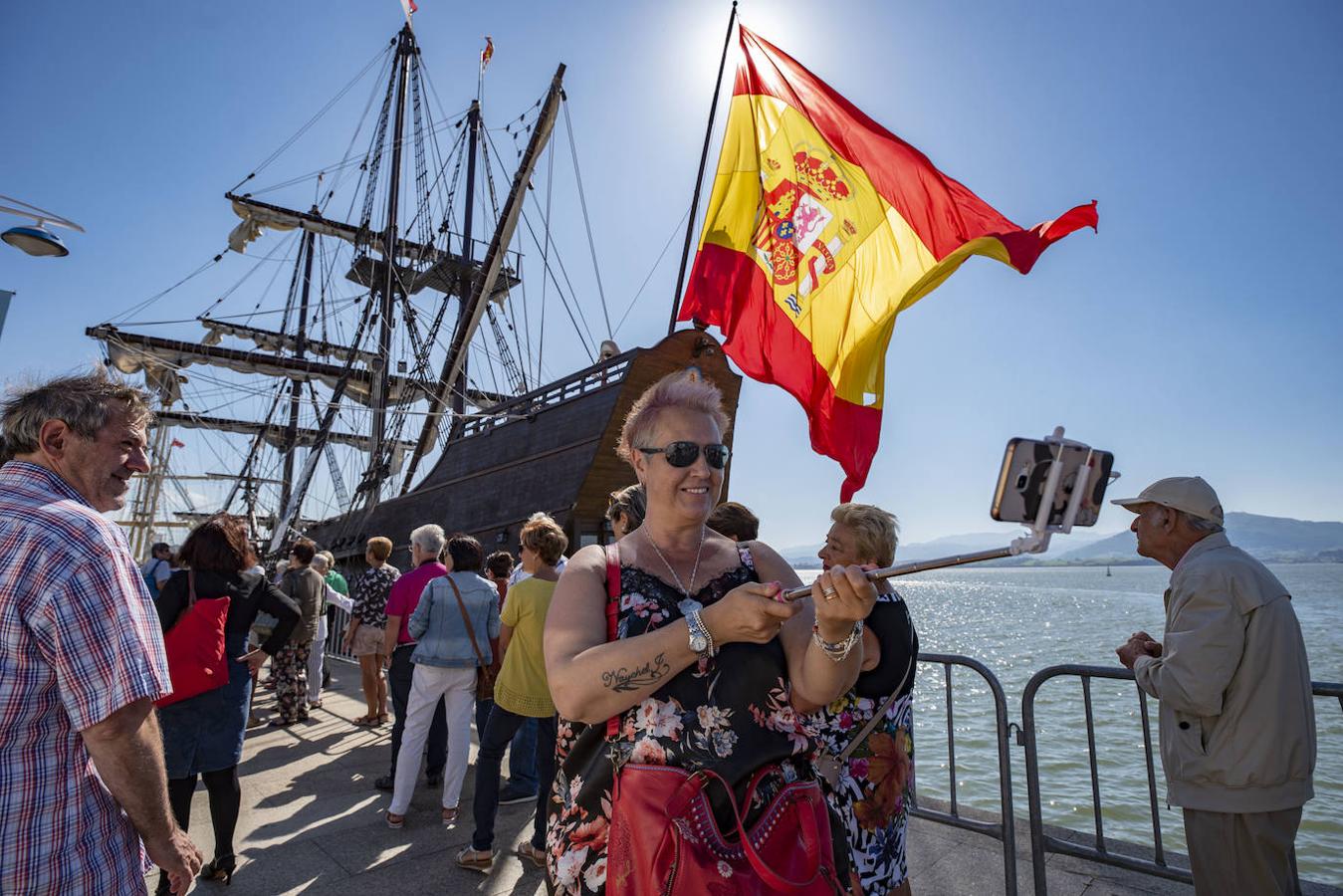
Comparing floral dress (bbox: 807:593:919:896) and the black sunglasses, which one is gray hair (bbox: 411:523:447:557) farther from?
the black sunglasses

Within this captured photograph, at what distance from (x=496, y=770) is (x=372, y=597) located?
11.4ft

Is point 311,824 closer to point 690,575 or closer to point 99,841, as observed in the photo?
point 99,841

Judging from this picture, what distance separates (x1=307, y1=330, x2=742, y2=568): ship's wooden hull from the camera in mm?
11731

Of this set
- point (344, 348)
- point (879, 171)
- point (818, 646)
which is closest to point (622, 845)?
point (818, 646)

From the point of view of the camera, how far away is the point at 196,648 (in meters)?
3.39

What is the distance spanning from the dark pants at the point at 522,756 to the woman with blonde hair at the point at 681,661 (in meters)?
3.46

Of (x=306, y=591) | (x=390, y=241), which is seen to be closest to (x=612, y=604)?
(x=306, y=591)

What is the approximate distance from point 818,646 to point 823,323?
3.48m

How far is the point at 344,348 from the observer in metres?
35.1

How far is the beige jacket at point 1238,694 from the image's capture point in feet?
7.98

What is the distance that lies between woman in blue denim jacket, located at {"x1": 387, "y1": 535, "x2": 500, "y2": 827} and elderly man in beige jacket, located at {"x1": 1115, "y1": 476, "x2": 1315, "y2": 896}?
3.56 m

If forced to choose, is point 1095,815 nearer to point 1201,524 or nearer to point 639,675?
point 1201,524

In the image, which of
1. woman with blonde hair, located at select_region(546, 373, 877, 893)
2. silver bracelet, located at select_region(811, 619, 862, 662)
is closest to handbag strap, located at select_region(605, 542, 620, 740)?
woman with blonde hair, located at select_region(546, 373, 877, 893)

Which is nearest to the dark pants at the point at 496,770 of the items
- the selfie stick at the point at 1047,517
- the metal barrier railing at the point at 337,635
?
the selfie stick at the point at 1047,517
